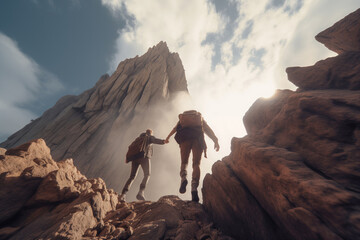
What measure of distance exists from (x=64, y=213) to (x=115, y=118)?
A: 22776mm

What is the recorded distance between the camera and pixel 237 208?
11.8ft

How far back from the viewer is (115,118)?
2472 cm

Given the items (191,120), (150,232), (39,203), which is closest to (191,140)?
(191,120)

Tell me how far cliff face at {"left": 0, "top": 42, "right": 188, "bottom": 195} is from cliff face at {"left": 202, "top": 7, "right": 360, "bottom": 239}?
58.3 ft

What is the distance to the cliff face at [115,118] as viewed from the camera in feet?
67.2

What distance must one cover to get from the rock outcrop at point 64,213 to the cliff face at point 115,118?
50.8ft

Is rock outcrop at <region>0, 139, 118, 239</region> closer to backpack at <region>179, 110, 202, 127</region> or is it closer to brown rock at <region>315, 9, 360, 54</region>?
backpack at <region>179, 110, 202, 127</region>

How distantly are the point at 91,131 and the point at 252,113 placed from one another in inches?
950

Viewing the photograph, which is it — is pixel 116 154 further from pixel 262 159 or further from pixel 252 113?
pixel 262 159

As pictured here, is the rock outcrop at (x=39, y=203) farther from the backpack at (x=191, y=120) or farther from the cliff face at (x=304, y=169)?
the backpack at (x=191, y=120)

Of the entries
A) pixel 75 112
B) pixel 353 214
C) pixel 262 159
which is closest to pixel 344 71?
pixel 262 159

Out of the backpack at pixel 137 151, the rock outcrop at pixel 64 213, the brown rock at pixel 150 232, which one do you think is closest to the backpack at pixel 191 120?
the rock outcrop at pixel 64 213

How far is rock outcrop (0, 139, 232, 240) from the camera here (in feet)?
9.87

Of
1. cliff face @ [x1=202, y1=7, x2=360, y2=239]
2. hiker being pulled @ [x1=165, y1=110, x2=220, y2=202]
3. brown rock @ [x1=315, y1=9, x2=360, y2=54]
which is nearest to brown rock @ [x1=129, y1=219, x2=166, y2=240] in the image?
cliff face @ [x1=202, y1=7, x2=360, y2=239]
